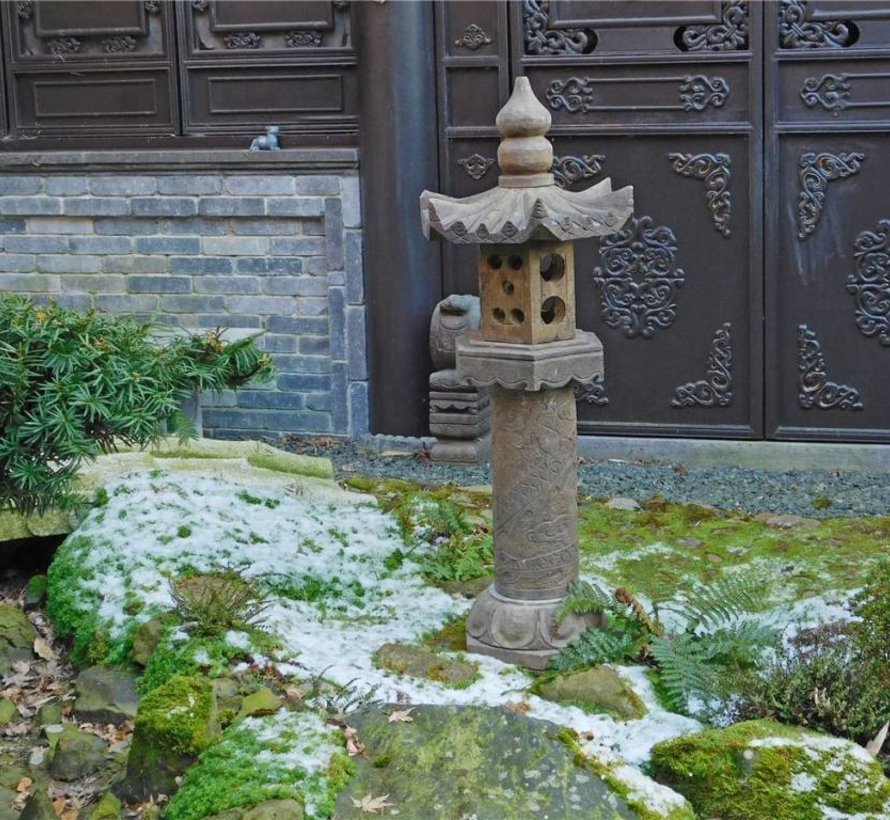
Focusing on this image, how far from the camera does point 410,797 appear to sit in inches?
184

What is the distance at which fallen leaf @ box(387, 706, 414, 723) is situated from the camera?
16.6 ft

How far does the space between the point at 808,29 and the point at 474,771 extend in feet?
16.6

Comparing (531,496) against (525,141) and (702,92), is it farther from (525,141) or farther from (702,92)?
(702,92)

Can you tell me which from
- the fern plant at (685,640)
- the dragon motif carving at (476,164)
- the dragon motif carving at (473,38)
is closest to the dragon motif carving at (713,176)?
the dragon motif carving at (476,164)

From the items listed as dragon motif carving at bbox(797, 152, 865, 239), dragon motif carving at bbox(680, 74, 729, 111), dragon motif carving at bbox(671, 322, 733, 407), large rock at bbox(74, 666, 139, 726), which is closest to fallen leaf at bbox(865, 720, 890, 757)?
large rock at bbox(74, 666, 139, 726)

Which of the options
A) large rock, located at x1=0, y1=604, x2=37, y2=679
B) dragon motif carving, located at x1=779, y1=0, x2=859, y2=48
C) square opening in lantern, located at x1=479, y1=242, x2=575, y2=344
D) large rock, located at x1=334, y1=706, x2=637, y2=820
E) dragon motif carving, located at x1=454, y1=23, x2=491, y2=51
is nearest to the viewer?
large rock, located at x1=334, y1=706, x2=637, y2=820

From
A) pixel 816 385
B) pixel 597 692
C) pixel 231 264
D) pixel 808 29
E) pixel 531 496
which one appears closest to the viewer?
pixel 597 692

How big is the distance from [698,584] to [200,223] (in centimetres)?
425

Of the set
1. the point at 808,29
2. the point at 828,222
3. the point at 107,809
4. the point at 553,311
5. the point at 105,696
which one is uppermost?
the point at 808,29

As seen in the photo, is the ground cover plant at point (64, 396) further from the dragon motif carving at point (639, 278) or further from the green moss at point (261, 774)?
the dragon motif carving at point (639, 278)

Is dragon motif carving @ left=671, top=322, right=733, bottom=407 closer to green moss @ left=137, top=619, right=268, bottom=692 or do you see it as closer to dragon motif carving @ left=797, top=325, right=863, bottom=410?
dragon motif carving @ left=797, top=325, right=863, bottom=410

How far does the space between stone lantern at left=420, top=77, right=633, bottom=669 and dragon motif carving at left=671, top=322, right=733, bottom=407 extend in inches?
119

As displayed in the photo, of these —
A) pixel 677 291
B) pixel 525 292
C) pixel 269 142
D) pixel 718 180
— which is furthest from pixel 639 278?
pixel 525 292

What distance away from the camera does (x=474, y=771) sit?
4.75m
